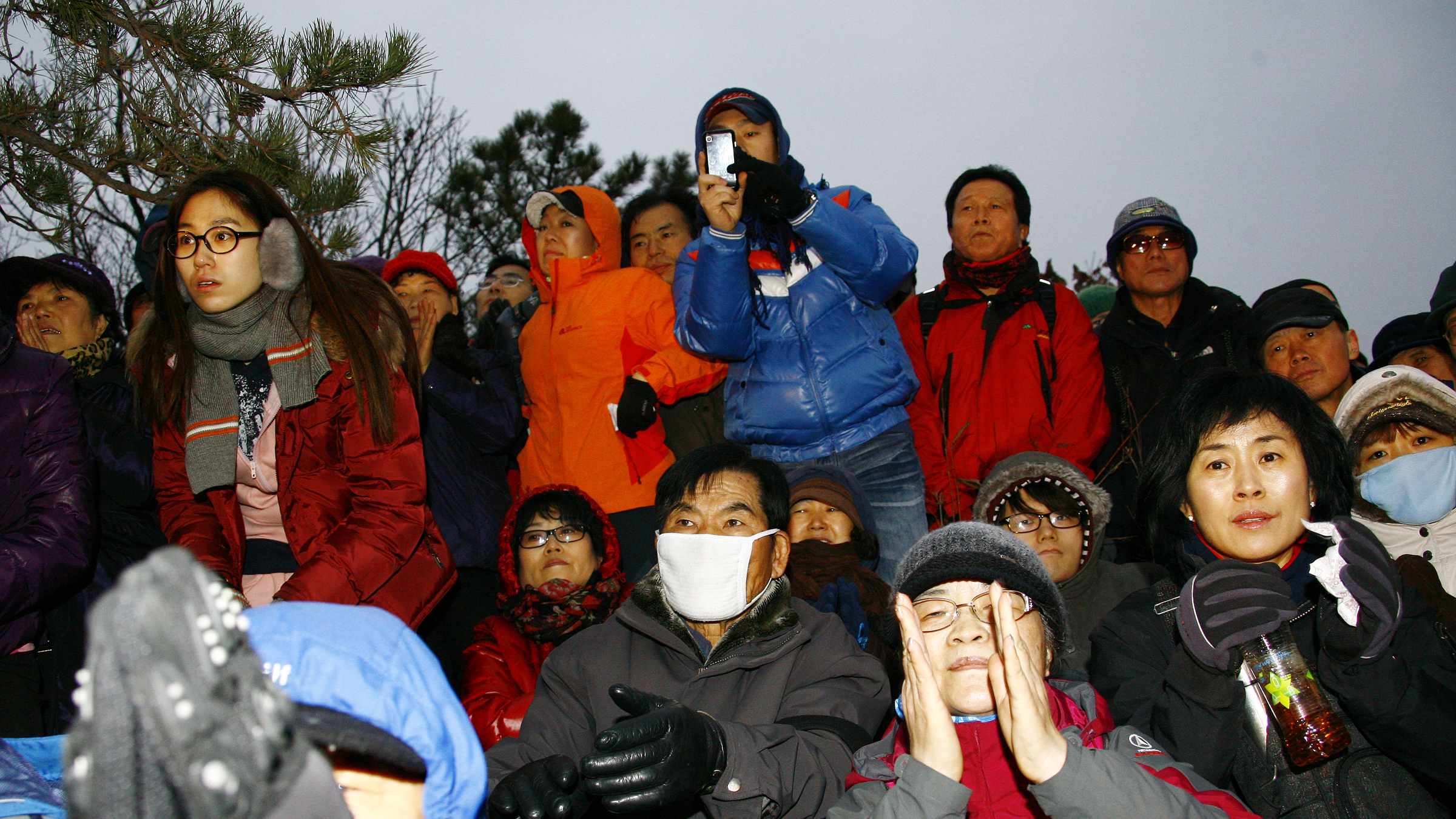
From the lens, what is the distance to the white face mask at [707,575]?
311cm

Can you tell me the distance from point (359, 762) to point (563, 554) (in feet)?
9.46

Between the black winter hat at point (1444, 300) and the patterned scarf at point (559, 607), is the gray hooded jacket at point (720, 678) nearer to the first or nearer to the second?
the patterned scarf at point (559, 607)

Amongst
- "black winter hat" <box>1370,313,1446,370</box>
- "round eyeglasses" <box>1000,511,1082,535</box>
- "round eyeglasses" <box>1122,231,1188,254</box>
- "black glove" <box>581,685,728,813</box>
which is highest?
"round eyeglasses" <box>1122,231,1188,254</box>

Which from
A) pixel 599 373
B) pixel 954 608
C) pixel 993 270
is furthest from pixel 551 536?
pixel 993 270

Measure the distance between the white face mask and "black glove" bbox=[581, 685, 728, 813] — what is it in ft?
2.93

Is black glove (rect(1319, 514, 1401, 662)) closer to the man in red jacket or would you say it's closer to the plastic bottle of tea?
the plastic bottle of tea

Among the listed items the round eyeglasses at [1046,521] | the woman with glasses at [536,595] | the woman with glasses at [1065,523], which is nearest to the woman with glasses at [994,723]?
the woman with glasses at [1065,523]

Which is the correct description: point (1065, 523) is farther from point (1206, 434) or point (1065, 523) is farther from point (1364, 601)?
point (1364, 601)

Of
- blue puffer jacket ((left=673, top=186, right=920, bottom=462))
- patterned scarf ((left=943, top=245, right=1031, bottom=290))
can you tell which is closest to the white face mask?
blue puffer jacket ((left=673, top=186, right=920, bottom=462))

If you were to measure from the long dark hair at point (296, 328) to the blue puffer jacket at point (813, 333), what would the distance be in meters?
1.29

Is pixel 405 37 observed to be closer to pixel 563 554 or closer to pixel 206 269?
pixel 206 269

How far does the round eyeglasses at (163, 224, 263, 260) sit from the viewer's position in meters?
3.05

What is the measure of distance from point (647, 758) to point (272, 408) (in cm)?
183

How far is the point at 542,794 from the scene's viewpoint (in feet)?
7.48
